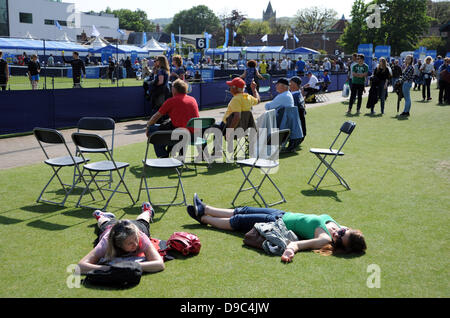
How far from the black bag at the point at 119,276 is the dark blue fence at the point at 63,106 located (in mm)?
9040

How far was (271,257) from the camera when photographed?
4.70 m

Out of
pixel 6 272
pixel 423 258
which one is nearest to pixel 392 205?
pixel 423 258

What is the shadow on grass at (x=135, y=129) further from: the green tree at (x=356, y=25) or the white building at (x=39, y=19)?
the green tree at (x=356, y=25)

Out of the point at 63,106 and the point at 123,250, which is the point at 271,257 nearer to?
the point at 123,250

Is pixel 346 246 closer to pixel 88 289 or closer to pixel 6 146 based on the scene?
pixel 88 289

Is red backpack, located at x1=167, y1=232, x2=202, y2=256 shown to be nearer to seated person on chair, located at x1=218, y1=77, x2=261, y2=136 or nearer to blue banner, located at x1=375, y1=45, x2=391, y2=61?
seated person on chair, located at x1=218, y1=77, x2=261, y2=136

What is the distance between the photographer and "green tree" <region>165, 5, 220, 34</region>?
14612cm

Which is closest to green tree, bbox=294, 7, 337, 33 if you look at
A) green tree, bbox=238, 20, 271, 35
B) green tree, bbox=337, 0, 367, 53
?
green tree, bbox=238, 20, 271, 35

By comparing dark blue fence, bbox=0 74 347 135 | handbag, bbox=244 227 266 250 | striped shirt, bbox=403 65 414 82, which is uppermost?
striped shirt, bbox=403 65 414 82

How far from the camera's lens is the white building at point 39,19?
2383 inches

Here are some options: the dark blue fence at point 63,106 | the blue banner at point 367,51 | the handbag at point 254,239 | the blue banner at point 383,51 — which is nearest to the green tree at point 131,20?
the blue banner at point 383,51

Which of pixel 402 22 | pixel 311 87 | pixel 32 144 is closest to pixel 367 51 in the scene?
pixel 311 87

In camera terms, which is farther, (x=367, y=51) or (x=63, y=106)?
(x=367, y=51)

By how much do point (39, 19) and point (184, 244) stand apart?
68712 millimetres
